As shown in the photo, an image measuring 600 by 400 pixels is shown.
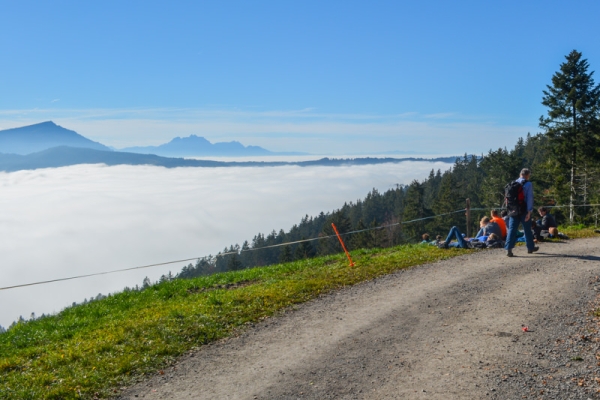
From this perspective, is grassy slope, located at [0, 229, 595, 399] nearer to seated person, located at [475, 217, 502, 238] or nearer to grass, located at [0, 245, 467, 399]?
grass, located at [0, 245, 467, 399]

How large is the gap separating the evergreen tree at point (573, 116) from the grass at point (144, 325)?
38.7 meters

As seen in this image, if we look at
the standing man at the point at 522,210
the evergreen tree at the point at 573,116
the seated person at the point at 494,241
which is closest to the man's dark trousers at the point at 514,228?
the standing man at the point at 522,210

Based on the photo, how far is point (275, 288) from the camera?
484 inches

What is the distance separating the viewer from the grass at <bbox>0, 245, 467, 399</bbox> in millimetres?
7520

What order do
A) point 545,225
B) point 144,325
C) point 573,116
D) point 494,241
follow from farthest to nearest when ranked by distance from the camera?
point 573,116 → point 545,225 → point 494,241 → point 144,325

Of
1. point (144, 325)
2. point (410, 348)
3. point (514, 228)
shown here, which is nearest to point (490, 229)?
point (514, 228)

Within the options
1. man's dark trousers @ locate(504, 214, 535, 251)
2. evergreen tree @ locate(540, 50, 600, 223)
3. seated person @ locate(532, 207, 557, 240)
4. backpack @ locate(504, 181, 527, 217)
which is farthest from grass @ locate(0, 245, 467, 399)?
evergreen tree @ locate(540, 50, 600, 223)

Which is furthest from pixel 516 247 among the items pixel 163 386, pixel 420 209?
pixel 420 209

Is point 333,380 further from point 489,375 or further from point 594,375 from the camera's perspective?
point 594,375

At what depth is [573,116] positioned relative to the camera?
48031 mm

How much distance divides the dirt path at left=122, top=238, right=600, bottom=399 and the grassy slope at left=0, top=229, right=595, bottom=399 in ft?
1.96

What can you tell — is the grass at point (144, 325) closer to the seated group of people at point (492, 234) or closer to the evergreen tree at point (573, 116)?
the seated group of people at point (492, 234)

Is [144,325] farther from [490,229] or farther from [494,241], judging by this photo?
[490,229]

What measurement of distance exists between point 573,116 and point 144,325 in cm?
5024
